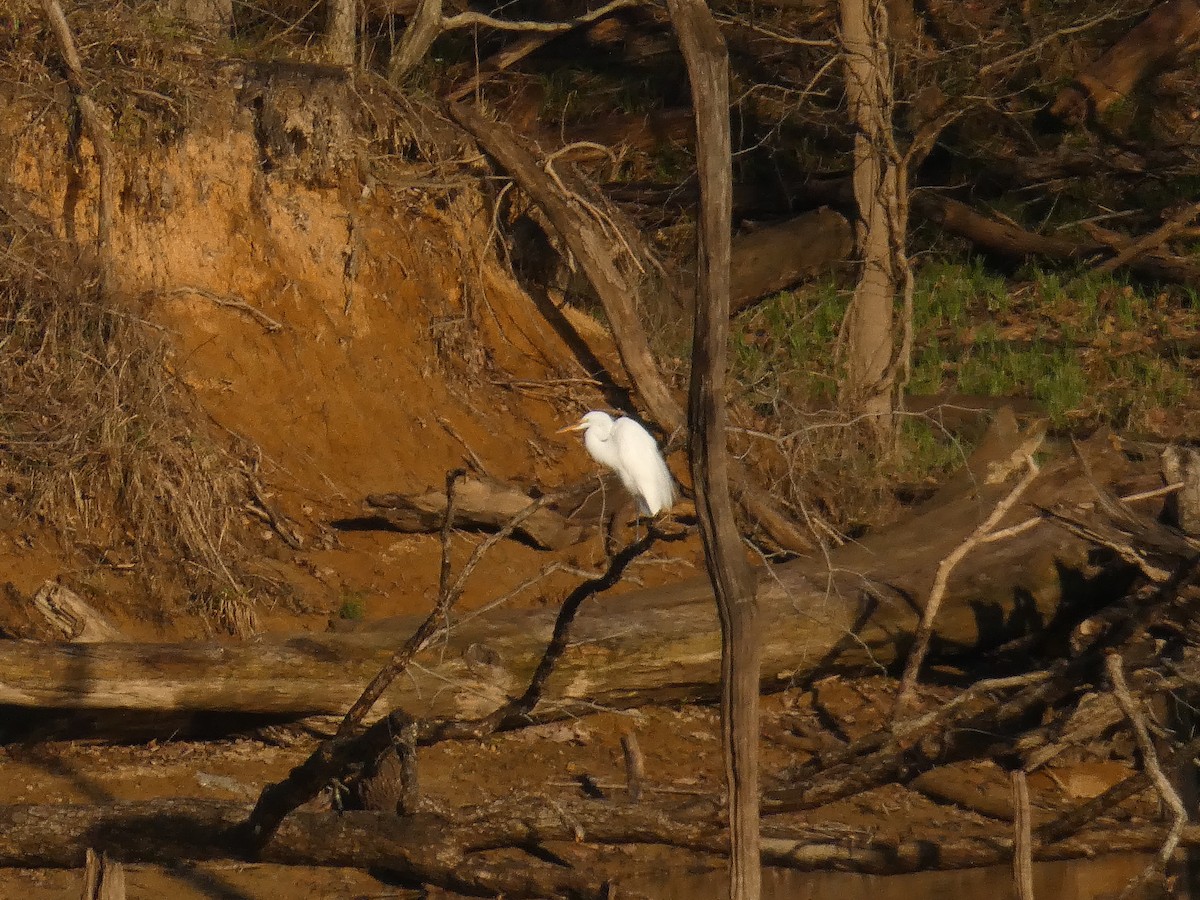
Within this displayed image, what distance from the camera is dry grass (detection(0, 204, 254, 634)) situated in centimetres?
657

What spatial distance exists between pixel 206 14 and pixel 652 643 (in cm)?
409

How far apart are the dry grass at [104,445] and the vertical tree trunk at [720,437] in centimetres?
370

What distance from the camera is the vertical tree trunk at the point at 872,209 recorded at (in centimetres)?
849

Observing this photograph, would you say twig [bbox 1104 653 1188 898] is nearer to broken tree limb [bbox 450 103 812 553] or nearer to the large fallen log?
the large fallen log

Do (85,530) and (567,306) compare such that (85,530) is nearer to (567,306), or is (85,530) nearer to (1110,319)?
(567,306)

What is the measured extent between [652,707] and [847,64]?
12.0 feet

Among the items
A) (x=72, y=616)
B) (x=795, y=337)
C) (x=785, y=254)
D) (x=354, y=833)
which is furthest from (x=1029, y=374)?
(x=354, y=833)

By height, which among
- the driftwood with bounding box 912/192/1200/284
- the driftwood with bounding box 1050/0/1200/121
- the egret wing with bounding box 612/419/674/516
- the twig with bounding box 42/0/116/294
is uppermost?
the driftwood with bounding box 1050/0/1200/121

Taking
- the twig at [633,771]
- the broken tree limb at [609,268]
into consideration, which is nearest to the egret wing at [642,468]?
the twig at [633,771]

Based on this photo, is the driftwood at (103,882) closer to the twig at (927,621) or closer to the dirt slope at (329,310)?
the dirt slope at (329,310)

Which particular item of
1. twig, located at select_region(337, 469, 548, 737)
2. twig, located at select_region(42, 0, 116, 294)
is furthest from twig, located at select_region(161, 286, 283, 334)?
twig, located at select_region(337, 469, 548, 737)

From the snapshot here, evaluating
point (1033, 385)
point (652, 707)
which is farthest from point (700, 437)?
point (1033, 385)

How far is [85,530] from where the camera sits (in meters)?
Answer: 6.61

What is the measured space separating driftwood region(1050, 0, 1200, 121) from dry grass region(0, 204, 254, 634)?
300 inches
